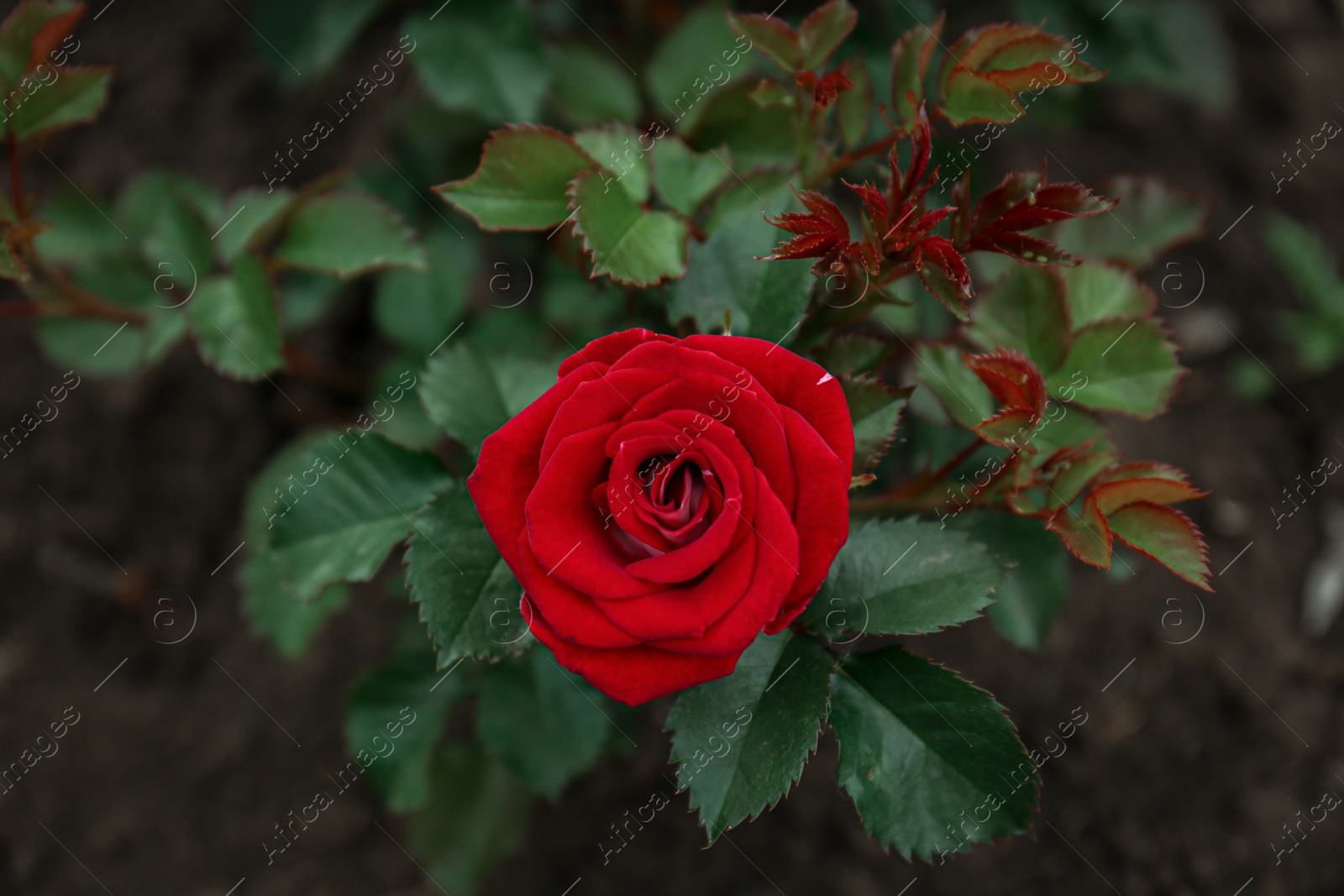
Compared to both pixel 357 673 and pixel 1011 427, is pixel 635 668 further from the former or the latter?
pixel 357 673

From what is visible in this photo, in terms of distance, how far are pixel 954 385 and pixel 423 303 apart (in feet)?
3.74

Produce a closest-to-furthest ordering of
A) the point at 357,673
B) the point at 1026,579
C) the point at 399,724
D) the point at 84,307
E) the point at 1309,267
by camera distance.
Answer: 1. the point at 1026,579
2. the point at 84,307
3. the point at 399,724
4. the point at 357,673
5. the point at 1309,267

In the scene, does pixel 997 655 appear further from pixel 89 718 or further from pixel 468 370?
pixel 89 718

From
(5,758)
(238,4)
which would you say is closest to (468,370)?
(5,758)

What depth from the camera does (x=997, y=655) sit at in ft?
6.68

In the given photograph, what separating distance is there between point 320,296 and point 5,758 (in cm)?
128

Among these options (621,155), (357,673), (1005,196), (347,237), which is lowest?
(357,673)

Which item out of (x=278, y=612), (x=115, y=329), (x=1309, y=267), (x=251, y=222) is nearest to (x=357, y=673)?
(x=278, y=612)

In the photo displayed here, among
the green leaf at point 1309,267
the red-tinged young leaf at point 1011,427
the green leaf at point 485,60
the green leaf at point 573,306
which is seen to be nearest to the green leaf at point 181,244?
the green leaf at point 485,60

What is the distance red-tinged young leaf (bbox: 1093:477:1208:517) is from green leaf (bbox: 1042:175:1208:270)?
51 centimetres

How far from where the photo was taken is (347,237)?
1.36 metres

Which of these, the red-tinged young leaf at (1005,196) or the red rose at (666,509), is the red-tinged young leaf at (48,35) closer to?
the red rose at (666,509)

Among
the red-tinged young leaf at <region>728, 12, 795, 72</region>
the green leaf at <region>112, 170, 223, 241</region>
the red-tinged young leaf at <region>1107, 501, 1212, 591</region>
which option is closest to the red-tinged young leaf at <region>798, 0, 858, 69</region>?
the red-tinged young leaf at <region>728, 12, 795, 72</region>

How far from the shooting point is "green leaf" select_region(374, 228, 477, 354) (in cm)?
178
